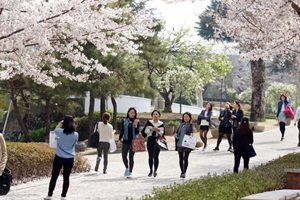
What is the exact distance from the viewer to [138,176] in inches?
665

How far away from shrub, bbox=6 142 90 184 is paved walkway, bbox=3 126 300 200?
0.85 feet

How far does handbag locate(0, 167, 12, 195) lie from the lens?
12.1 metres

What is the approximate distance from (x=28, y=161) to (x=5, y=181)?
303cm

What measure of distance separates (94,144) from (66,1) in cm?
456

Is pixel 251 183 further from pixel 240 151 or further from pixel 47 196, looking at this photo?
pixel 240 151

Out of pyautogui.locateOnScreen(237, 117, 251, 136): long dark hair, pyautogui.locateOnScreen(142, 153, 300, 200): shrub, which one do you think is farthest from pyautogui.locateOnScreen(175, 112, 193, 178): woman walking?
pyautogui.locateOnScreen(142, 153, 300, 200): shrub

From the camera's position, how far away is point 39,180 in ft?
51.4

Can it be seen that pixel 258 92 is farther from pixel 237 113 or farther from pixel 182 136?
pixel 182 136

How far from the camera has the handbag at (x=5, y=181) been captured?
478 inches

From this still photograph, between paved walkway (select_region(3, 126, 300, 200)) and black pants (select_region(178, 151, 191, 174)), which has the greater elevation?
black pants (select_region(178, 151, 191, 174))

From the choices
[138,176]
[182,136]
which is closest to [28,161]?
[138,176]

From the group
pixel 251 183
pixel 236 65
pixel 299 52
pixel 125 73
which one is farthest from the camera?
pixel 236 65

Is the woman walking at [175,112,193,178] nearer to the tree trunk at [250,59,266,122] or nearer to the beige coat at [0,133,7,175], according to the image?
the beige coat at [0,133,7,175]

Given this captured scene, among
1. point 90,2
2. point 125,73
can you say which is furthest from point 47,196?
point 125,73
